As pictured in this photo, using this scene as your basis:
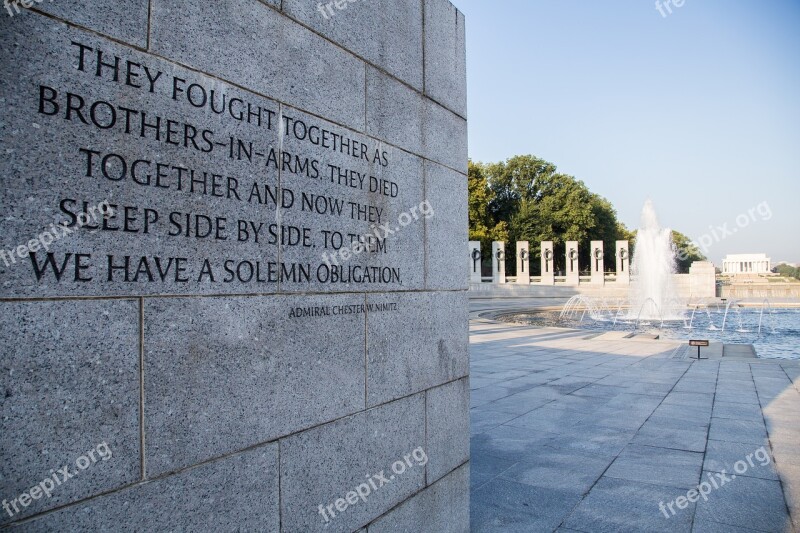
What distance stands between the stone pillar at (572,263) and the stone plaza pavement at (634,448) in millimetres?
48258

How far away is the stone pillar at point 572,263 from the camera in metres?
59.2

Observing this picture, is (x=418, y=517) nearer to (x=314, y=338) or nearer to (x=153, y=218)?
(x=314, y=338)

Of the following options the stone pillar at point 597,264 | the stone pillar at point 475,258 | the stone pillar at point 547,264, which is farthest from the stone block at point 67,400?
the stone pillar at point 597,264

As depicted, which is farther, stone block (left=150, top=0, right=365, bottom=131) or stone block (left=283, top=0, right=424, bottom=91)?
stone block (left=283, top=0, right=424, bottom=91)

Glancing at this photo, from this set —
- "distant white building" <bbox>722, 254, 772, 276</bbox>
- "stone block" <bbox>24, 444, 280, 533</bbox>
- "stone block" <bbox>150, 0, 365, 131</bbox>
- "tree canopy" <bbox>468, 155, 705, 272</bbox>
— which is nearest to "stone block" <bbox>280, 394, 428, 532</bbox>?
"stone block" <bbox>24, 444, 280, 533</bbox>

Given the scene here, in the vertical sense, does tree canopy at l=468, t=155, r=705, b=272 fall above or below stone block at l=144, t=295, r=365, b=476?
above

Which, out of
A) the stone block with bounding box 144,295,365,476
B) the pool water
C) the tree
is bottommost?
the pool water

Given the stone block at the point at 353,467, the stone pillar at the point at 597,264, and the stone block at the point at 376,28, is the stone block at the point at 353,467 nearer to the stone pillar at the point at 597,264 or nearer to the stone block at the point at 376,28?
the stone block at the point at 376,28

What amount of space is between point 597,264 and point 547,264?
552 centimetres

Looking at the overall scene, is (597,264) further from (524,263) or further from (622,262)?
(524,263)

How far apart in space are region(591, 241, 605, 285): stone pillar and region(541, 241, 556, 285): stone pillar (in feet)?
14.5

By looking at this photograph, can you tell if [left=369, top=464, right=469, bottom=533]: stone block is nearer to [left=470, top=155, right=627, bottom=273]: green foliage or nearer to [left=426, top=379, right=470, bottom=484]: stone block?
[left=426, top=379, right=470, bottom=484]: stone block

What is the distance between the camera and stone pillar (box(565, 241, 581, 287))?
194ft

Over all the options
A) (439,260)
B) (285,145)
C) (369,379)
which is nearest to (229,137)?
(285,145)
